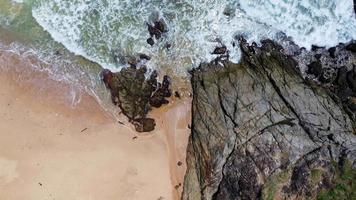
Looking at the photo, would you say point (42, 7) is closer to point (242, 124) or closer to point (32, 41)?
point (32, 41)

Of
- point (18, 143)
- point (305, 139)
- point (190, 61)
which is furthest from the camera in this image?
point (190, 61)

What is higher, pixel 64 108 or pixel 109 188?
pixel 64 108

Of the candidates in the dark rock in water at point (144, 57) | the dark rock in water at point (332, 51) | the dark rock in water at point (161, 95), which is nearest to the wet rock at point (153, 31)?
the dark rock in water at point (144, 57)

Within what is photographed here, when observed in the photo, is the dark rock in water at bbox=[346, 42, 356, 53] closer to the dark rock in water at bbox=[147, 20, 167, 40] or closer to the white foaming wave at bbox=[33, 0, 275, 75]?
the white foaming wave at bbox=[33, 0, 275, 75]

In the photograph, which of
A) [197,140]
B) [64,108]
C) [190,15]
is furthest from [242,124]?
[64,108]

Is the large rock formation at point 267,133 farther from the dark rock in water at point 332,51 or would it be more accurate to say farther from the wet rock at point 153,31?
the wet rock at point 153,31

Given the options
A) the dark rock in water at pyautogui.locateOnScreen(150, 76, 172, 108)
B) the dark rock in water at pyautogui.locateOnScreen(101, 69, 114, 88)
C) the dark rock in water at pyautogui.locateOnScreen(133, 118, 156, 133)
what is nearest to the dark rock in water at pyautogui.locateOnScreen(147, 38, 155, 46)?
the dark rock in water at pyautogui.locateOnScreen(150, 76, 172, 108)

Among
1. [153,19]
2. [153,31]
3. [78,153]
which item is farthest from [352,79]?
[78,153]
